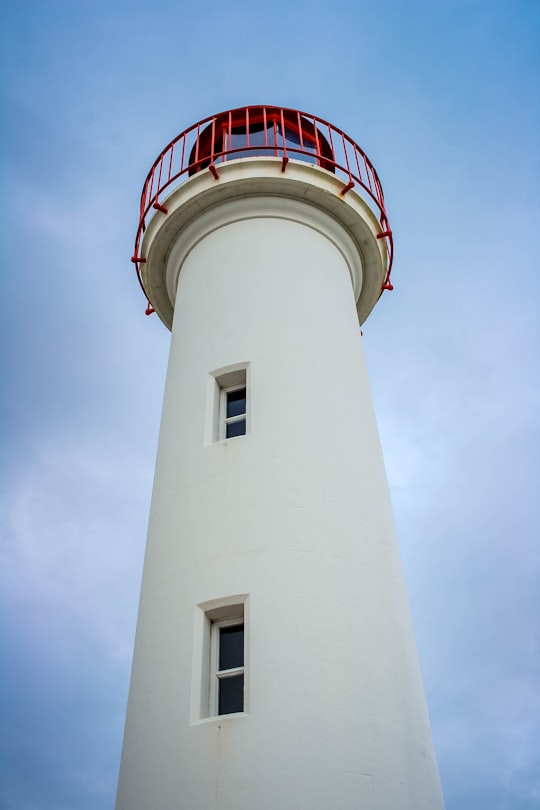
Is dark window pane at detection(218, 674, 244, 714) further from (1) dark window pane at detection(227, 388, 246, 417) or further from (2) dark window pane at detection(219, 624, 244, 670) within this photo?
(1) dark window pane at detection(227, 388, 246, 417)

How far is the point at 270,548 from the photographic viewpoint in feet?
25.0

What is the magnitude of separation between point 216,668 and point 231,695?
1.10 ft

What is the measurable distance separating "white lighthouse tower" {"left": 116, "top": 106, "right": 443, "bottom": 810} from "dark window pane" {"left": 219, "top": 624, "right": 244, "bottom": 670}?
0.02m

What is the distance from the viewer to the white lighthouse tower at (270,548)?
21.2ft

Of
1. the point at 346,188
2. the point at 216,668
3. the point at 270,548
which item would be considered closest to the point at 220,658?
the point at 216,668

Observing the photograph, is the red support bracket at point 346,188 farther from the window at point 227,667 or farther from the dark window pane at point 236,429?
the window at point 227,667

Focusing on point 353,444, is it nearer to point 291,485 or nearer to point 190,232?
point 291,485

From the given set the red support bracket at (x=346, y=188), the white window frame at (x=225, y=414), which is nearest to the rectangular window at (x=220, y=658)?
the white window frame at (x=225, y=414)

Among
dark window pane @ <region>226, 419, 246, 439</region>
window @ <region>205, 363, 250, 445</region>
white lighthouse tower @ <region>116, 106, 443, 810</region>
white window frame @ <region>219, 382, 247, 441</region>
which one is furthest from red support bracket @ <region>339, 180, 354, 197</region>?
dark window pane @ <region>226, 419, 246, 439</region>

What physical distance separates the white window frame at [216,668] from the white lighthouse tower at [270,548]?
0.6 inches

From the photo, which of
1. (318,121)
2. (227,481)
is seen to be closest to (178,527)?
(227,481)

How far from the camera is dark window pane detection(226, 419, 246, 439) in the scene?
30.2 feet

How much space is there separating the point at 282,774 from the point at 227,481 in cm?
321

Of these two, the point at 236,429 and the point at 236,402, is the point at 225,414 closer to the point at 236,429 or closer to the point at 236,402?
the point at 236,402
